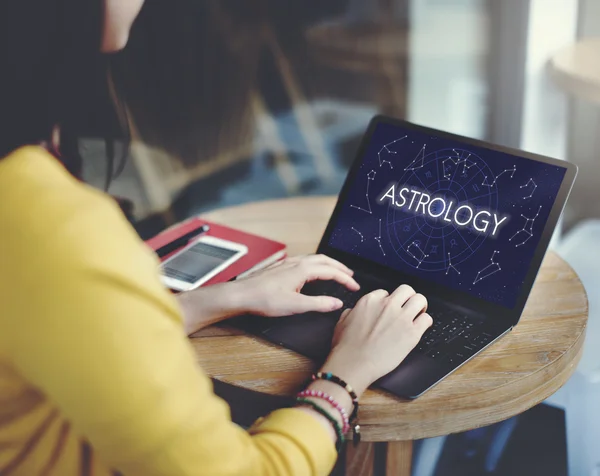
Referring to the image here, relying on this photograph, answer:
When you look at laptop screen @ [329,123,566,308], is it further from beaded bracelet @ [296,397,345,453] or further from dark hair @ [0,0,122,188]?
dark hair @ [0,0,122,188]

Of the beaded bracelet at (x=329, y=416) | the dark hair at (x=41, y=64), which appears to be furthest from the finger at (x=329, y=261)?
the dark hair at (x=41, y=64)

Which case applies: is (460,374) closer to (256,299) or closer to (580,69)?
(256,299)

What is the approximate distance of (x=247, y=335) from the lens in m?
1.00

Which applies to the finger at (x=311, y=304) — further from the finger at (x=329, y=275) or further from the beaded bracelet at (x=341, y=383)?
the beaded bracelet at (x=341, y=383)

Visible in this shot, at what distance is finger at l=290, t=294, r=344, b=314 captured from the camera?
99 centimetres

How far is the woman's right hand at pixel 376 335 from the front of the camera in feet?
2.74

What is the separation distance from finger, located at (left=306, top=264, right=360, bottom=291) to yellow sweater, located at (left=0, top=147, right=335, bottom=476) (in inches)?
17.2

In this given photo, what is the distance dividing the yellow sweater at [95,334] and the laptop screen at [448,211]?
53 centimetres

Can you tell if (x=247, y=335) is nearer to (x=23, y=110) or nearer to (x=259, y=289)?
(x=259, y=289)

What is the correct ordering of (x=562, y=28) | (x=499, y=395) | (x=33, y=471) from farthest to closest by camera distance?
(x=562, y=28), (x=499, y=395), (x=33, y=471)

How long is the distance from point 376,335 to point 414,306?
86mm

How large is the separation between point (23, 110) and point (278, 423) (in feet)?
1.48

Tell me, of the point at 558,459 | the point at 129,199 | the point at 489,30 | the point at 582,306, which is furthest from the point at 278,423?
the point at 489,30

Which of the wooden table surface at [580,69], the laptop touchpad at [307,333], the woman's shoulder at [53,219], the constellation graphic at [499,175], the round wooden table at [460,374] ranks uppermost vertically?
the woman's shoulder at [53,219]
